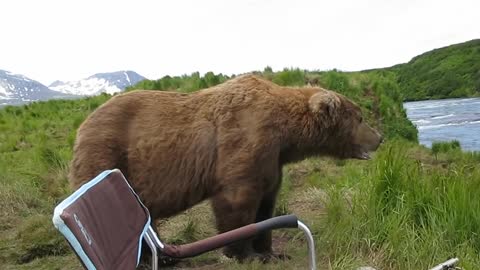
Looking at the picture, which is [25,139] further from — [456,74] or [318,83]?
[456,74]

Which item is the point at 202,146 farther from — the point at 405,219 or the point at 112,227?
the point at 112,227

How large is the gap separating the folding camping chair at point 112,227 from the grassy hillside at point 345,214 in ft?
5.48

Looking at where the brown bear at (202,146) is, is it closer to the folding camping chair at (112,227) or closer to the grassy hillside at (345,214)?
the grassy hillside at (345,214)

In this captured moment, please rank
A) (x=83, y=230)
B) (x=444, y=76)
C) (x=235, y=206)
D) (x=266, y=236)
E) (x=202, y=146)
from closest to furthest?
(x=83, y=230)
(x=235, y=206)
(x=202, y=146)
(x=266, y=236)
(x=444, y=76)

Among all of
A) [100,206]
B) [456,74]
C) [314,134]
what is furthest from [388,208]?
[456,74]

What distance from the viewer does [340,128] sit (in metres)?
5.21

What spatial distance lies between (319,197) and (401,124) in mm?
4723

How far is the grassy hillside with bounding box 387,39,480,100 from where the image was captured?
149 feet

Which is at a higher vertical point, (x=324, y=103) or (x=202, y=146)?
(x=324, y=103)

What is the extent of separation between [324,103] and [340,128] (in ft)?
1.16

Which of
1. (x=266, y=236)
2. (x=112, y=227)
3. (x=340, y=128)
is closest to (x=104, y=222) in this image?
(x=112, y=227)

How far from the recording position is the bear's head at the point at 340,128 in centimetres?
502

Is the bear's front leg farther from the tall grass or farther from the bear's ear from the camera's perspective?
the bear's ear

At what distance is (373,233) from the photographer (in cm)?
462
